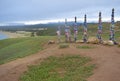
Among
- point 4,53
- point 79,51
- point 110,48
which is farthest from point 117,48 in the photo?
point 4,53

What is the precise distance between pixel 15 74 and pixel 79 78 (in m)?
4.69

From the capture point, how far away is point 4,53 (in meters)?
30.7

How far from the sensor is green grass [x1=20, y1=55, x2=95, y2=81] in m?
17.3

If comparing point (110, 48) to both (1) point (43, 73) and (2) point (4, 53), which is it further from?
(2) point (4, 53)

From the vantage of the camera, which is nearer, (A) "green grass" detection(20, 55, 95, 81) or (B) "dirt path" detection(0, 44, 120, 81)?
(B) "dirt path" detection(0, 44, 120, 81)

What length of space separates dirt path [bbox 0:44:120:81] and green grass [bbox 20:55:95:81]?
0.54 metres

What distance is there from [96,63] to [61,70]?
2.36 m

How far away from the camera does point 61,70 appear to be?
1894cm

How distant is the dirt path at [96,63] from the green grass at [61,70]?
1.78ft

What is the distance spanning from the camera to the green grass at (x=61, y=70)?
682 inches

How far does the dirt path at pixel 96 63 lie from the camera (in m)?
16.6

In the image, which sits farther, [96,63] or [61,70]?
[61,70]

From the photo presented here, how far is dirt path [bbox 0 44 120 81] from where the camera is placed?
16594 mm

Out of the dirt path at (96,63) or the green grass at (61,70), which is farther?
the green grass at (61,70)
